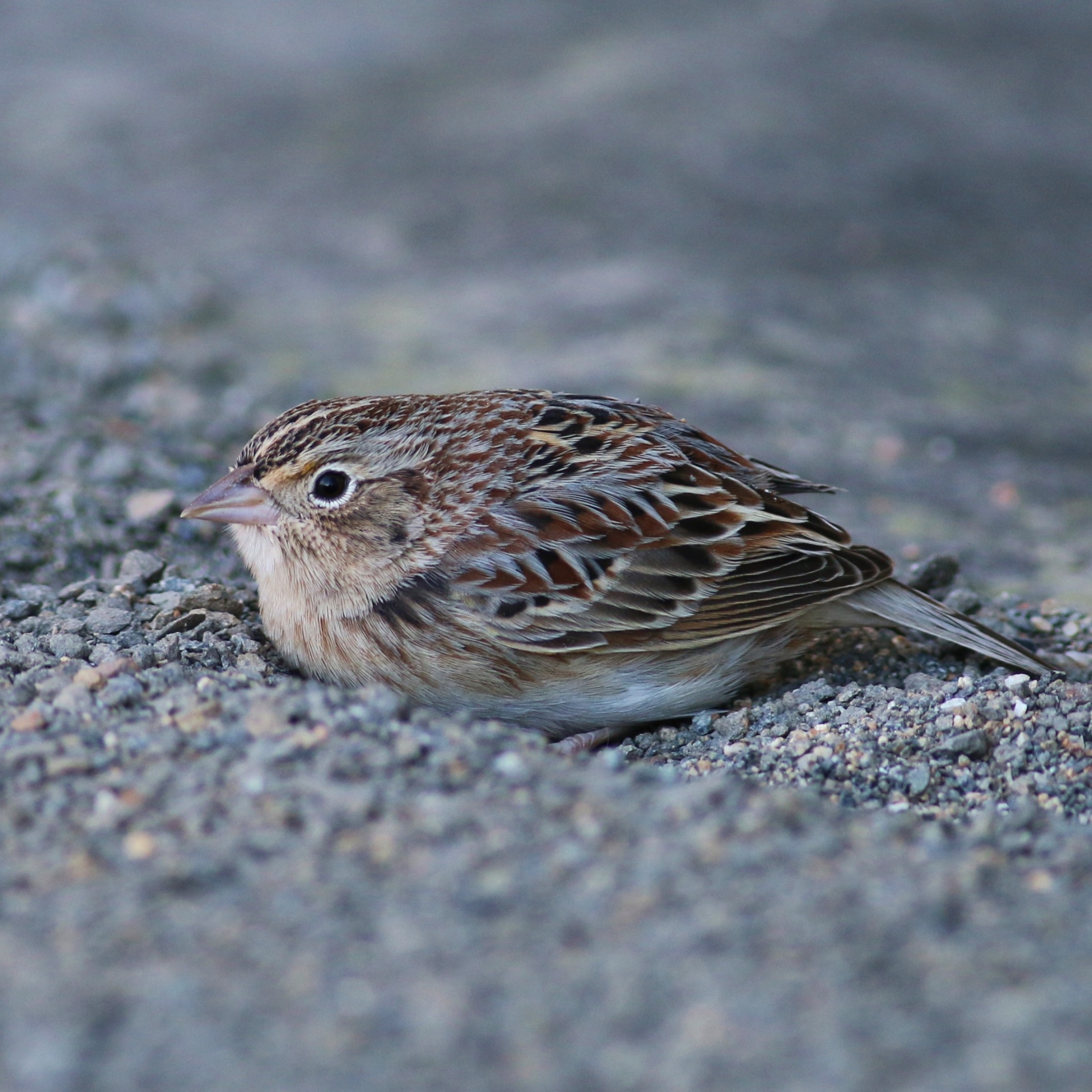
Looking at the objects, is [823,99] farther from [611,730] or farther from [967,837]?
[967,837]

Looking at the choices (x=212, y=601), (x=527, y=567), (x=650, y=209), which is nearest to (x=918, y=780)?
(x=527, y=567)

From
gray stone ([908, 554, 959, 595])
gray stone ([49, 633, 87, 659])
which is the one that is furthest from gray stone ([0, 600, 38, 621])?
gray stone ([908, 554, 959, 595])

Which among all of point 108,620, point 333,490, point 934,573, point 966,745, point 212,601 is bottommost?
point 934,573

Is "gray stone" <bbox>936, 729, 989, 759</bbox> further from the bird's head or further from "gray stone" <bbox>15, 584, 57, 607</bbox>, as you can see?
"gray stone" <bbox>15, 584, 57, 607</bbox>

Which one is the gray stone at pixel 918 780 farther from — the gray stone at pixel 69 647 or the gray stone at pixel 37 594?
the gray stone at pixel 37 594

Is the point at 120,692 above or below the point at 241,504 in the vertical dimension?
below

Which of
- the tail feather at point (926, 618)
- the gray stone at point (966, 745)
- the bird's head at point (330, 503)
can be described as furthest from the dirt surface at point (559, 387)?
the bird's head at point (330, 503)

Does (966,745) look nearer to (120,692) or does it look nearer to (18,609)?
(120,692)

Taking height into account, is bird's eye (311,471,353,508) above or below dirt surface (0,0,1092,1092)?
above
